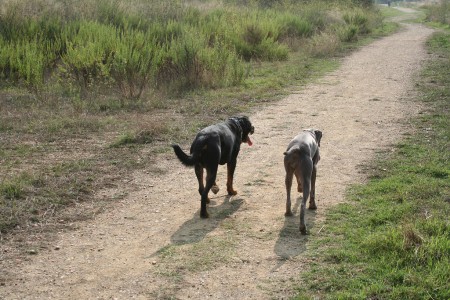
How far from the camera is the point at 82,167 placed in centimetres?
754

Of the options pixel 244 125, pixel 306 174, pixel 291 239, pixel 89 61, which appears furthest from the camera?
pixel 89 61

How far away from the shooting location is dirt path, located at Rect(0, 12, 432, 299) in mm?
4555

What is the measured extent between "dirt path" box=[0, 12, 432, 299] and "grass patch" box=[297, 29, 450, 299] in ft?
0.74

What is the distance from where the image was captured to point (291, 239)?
544 centimetres

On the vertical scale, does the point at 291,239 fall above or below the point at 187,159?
below

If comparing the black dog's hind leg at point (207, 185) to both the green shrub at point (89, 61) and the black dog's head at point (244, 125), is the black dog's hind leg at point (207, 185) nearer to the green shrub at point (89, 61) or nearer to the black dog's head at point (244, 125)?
the black dog's head at point (244, 125)

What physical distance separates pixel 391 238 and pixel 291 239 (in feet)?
3.00

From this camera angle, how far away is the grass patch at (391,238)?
448 cm

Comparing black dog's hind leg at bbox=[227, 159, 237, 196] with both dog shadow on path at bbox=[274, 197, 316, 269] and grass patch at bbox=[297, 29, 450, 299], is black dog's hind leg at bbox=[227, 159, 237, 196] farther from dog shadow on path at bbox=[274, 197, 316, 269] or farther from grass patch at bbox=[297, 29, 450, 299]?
grass patch at bbox=[297, 29, 450, 299]

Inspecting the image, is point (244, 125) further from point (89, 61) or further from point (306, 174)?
point (89, 61)

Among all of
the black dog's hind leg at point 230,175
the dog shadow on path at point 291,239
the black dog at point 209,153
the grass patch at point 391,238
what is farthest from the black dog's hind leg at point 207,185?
the grass patch at point 391,238

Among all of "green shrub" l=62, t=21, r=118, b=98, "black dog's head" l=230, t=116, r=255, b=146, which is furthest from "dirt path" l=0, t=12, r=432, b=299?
"green shrub" l=62, t=21, r=118, b=98

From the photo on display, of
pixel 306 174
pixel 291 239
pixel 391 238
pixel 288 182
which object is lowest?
pixel 291 239

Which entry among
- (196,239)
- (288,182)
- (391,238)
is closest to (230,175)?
(288,182)
